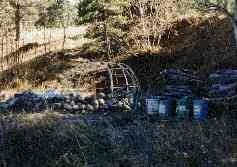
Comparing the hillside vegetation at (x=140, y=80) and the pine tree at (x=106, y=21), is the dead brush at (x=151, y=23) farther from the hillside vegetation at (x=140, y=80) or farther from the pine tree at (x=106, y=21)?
the pine tree at (x=106, y=21)

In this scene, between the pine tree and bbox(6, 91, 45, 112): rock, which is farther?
the pine tree

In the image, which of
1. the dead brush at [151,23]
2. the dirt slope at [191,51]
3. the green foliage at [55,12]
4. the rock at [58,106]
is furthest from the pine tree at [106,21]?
the green foliage at [55,12]

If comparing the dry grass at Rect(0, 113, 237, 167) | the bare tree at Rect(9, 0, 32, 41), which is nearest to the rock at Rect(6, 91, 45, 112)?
the dry grass at Rect(0, 113, 237, 167)

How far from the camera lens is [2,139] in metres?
13.5

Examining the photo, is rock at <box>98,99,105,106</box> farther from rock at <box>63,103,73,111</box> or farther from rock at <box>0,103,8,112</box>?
rock at <box>0,103,8,112</box>

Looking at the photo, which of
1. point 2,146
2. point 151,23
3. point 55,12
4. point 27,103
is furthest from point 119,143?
point 55,12

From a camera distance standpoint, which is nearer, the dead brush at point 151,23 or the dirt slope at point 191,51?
the dirt slope at point 191,51

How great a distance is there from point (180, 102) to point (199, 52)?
7305 mm

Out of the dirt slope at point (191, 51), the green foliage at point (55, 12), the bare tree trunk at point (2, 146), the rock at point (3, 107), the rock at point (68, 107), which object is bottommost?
the bare tree trunk at point (2, 146)

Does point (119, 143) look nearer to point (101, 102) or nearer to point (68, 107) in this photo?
point (101, 102)

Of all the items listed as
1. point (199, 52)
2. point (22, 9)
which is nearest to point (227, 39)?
point (199, 52)

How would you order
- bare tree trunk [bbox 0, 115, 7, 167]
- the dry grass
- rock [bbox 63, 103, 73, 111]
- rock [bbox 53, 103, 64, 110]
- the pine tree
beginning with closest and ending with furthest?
the dry grass → bare tree trunk [bbox 0, 115, 7, 167] → rock [bbox 63, 103, 73, 111] → rock [bbox 53, 103, 64, 110] → the pine tree

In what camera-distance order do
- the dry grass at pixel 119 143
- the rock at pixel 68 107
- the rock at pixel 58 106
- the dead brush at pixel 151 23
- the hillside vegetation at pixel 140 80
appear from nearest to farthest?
the dry grass at pixel 119 143 < the hillside vegetation at pixel 140 80 < the rock at pixel 68 107 < the rock at pixel 58 106 < the dead brush at pixel 151 23

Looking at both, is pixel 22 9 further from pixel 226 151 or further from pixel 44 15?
pixel 226 151
